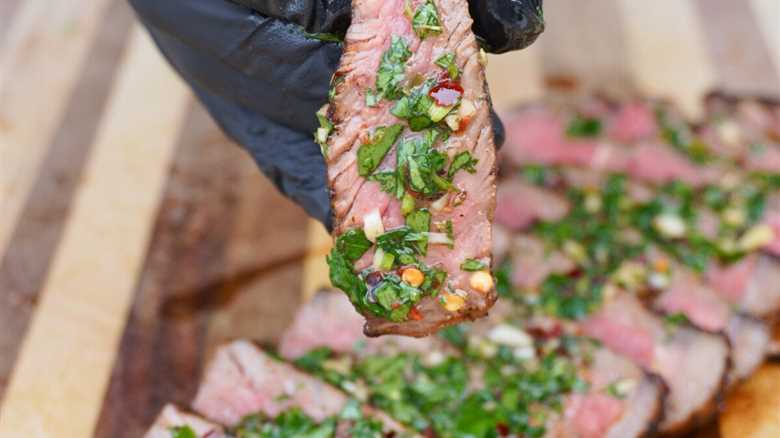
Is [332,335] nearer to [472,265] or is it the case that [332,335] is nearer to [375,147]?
[472,265]

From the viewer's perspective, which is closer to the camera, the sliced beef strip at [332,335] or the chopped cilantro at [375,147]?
the chopped cilantro at [375,147]

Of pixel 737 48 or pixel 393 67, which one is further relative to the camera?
pixel 737 48

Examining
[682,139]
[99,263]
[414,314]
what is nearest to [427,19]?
[414,314]

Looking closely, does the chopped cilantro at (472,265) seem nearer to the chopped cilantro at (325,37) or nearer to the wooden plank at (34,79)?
the chopped cilantro at (325,37)

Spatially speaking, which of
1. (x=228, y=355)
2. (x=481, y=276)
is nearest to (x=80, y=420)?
(x=228, y=355)

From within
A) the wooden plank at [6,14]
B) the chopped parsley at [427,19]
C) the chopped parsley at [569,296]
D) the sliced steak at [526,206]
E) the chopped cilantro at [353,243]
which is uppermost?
the chopped parsley at [427,19]

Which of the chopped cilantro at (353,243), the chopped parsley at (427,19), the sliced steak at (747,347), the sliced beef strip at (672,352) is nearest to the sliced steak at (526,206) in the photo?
the sliced beef strip at (672,352)

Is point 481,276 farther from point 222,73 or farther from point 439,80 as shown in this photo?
point 222,73
